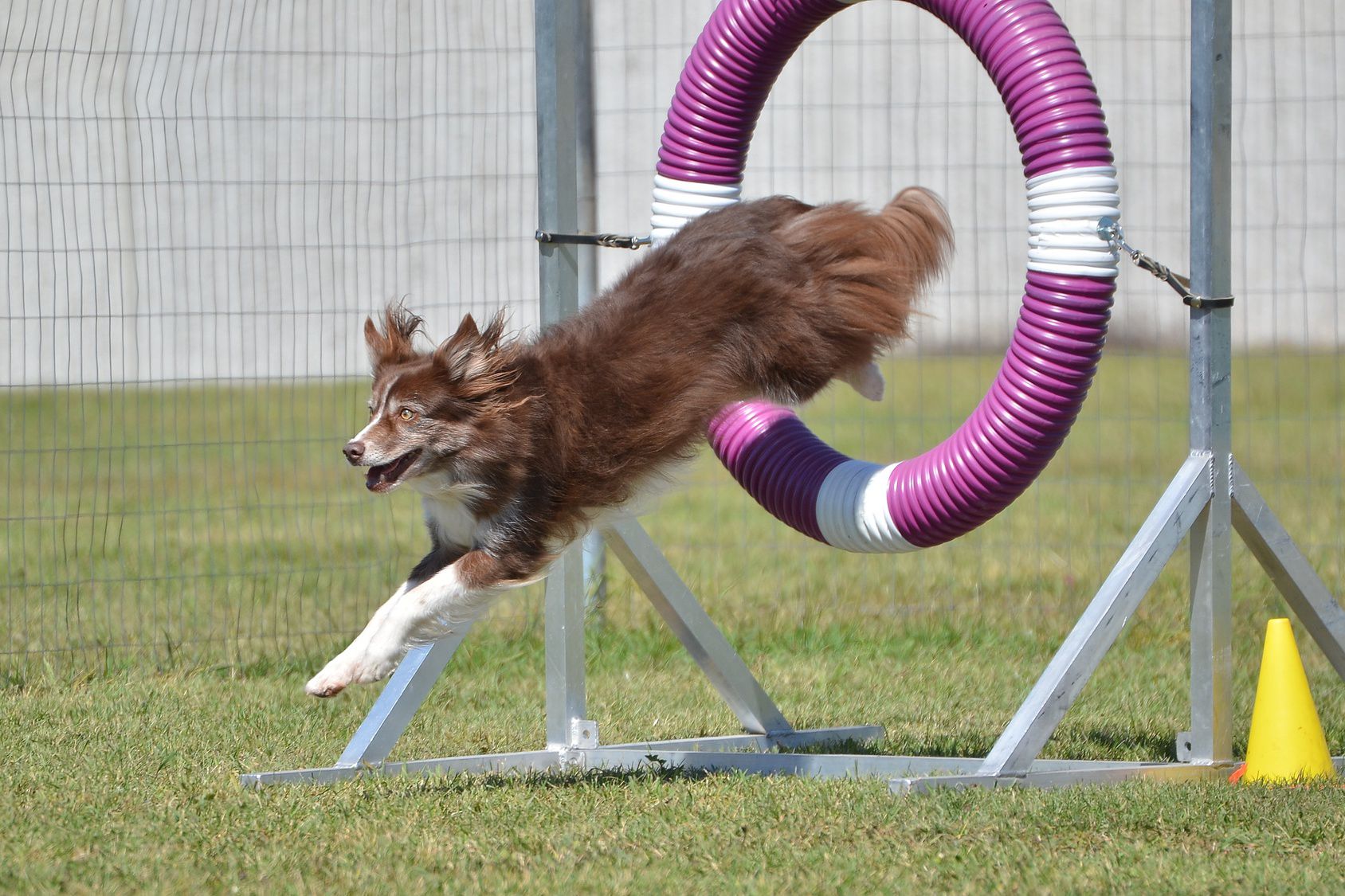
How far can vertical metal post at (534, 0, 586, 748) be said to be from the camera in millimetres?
5340

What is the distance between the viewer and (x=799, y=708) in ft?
21.0

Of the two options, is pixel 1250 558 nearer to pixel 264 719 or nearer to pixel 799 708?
pixel 799 708

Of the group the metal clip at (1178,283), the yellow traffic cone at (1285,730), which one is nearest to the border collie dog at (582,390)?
the metal clip at (1178,283)

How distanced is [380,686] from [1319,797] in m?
3.88

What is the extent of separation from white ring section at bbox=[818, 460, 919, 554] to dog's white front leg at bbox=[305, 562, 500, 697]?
1133 mm

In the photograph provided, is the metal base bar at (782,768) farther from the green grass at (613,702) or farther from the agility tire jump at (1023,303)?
the agility tire jump at (1023,303)

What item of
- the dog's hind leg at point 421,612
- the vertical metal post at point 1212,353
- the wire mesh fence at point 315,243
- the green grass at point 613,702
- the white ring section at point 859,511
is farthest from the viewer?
the wire mesh fence at point 315,243

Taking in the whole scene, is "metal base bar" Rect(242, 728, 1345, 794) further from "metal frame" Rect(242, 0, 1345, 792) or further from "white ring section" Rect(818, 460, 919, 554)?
"white ring section" Rect(818, 460, 919, 554)

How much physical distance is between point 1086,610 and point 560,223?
86.3 inches

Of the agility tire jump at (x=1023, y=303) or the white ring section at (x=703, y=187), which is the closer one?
the agility tire jump at (x=1023, y=303)

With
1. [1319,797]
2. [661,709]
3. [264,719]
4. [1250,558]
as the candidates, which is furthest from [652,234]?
[1250,558]

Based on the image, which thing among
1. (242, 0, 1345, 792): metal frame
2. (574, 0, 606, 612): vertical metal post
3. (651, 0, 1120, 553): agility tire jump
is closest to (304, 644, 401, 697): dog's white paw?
(242, 0, 1345, 792): metal frame

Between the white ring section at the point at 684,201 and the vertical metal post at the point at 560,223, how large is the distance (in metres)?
0.30

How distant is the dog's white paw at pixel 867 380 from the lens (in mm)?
5379
